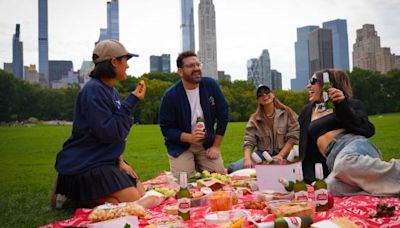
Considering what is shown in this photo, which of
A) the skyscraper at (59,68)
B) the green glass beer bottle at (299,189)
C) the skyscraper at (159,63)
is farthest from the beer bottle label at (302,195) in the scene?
the skyscraper at (159,63)

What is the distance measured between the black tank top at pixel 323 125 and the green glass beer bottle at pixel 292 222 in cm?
228

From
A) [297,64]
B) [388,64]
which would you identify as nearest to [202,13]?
[297,64]

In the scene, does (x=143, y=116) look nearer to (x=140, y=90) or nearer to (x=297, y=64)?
(x=297, y=64)

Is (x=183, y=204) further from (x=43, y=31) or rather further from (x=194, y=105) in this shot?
(x=43, y=31)

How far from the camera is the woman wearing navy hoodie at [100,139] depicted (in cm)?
436

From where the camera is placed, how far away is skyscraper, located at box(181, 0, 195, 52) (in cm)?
5978

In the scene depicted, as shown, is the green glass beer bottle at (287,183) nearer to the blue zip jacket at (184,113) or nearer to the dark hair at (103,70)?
the dark hair at (103,70)

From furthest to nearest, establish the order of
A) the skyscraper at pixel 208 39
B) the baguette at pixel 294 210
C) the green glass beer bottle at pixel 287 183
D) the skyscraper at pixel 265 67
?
the skyscraper at pixel 208 39 → the skyscraper at pixel 265 67 → the green glass beer bottle at pixel 287 183 → the baguette at pixel 294 210

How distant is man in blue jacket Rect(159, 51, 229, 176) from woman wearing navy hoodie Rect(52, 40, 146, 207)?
165 centimetres

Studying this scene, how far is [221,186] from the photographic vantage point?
4.89 m

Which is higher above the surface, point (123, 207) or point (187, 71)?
point (187, 71)

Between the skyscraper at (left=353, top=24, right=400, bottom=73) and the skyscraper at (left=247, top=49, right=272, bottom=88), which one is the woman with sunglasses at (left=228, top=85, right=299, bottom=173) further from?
the skyscraper at (left=247, top=49, right=272, bottom=88)

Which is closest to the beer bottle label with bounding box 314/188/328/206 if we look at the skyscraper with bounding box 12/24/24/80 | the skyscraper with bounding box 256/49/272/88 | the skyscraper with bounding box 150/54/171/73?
the skyscraper with bounding box 12/24/24/80

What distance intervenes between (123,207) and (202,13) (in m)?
73.6
